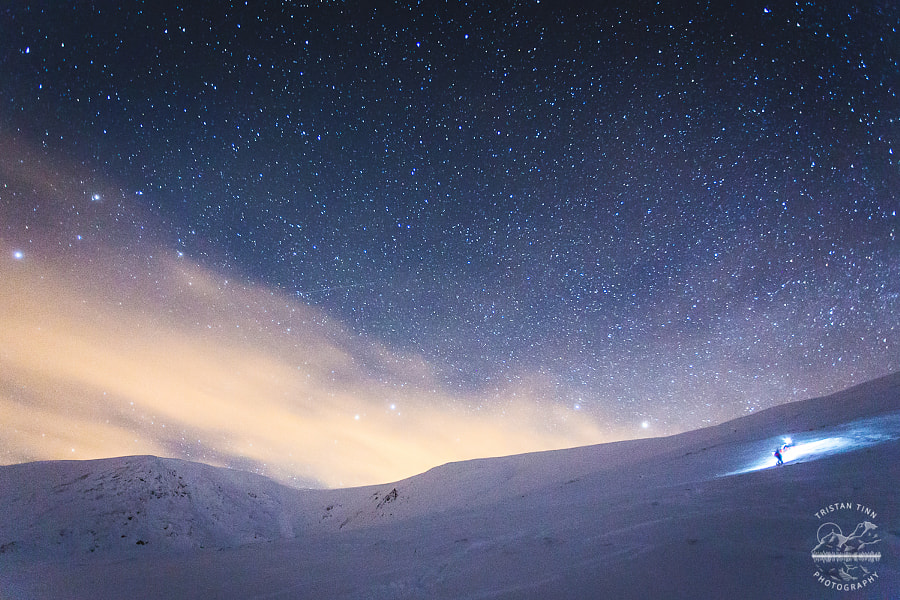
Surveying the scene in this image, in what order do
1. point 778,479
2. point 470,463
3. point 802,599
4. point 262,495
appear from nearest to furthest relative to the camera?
point 802,599 → point 778,479 → point 470,463 → point 262,495

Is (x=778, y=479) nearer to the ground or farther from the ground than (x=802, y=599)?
farther from the ground

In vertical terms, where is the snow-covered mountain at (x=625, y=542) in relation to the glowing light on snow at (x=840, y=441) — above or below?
below

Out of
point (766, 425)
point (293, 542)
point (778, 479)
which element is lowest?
point (293, 542)

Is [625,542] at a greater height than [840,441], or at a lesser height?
lesser

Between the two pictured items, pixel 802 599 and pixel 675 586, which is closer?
pixel 802 599

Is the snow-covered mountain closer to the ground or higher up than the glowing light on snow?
closer to the ground

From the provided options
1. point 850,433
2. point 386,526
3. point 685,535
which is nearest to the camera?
point 685,535

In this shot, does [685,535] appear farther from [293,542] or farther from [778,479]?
[293,542]

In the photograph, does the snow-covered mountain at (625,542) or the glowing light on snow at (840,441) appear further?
the glowing light on snow at (840,441)

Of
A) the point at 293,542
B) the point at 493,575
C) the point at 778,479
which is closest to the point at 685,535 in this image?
the point at 493,575

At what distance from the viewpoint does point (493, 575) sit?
14.5 ft

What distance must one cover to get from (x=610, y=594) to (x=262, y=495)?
2865 centimetres

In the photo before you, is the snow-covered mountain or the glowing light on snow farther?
the glowing light on snow

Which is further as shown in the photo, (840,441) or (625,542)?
(840,441)
